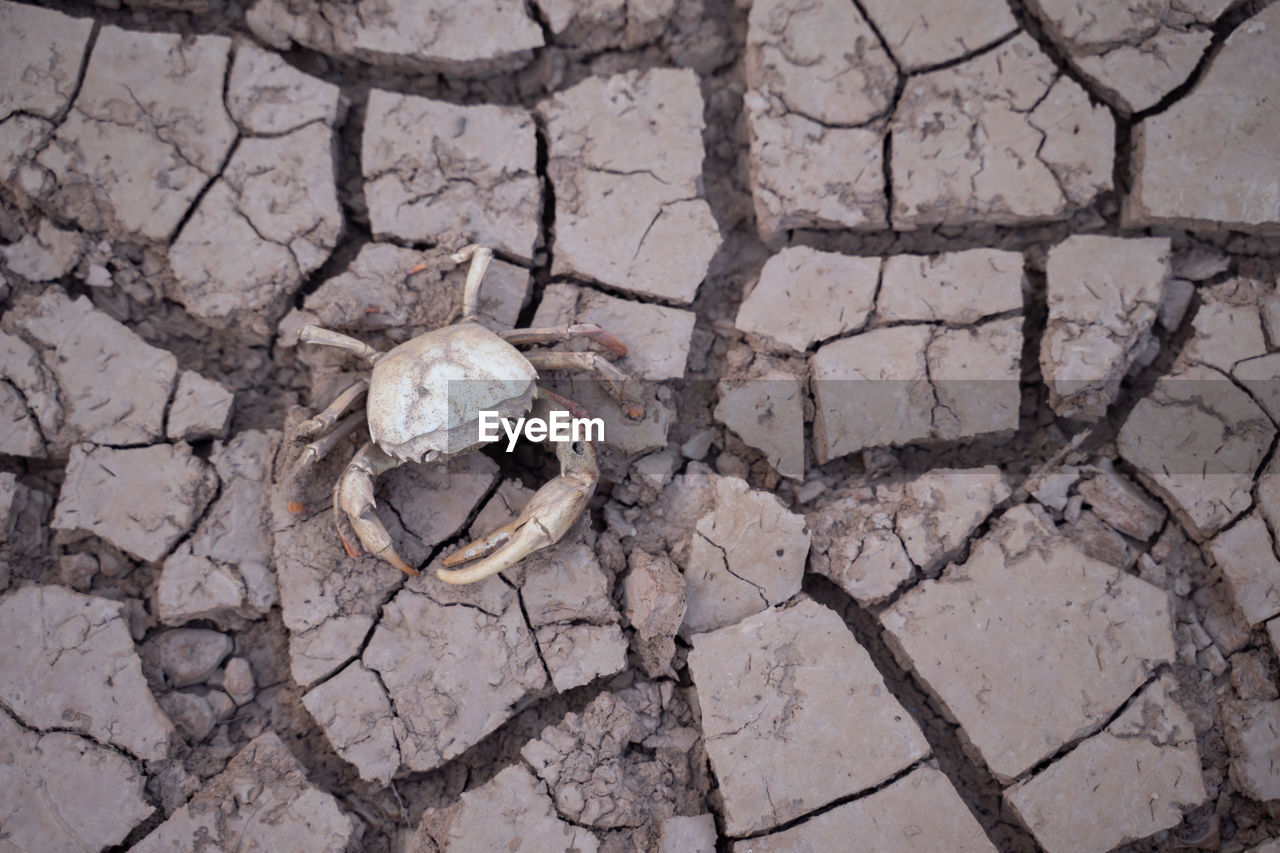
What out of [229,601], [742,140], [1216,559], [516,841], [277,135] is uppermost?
[742,140]

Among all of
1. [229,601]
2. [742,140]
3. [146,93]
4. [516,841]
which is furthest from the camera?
[742,140]

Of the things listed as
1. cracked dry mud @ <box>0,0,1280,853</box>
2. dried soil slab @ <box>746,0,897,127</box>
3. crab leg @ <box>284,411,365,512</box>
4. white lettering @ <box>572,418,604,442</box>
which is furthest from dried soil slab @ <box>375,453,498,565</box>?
dried soil slab @ <box>746,0,897,127</box>

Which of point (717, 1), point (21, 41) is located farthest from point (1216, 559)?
point (21, 41)

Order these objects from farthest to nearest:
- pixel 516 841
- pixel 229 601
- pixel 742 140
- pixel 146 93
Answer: pixel 742 140 → pixel 146 93 → pixel 229 601 → pixel 516 841

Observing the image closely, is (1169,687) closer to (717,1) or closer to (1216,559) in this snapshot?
(1216,559)

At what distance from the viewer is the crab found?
2.78m

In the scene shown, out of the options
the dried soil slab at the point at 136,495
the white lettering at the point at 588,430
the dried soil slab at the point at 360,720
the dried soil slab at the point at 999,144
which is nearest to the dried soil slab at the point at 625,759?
the dried soil slab at the point at 360,720

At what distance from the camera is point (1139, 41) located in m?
3.23

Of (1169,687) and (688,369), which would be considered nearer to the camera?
Answer: (1169,687)

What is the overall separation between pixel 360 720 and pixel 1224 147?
3810mm

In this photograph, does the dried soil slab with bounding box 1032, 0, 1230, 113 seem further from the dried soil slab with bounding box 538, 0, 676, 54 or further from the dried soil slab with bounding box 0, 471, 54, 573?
the dried soil slab with bounding box 0, 471, 54, 573

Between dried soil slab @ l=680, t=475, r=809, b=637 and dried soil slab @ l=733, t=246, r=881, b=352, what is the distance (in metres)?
0.68

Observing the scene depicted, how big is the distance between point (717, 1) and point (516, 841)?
3.31m

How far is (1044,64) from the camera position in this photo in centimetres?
329
